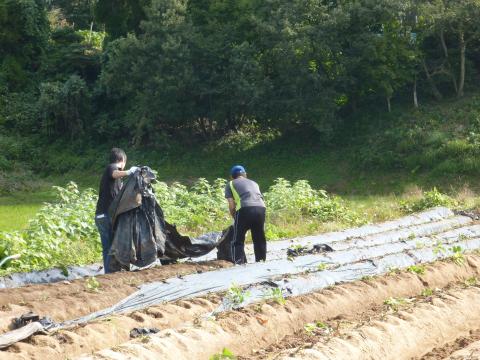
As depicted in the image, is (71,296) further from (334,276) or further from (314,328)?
(334,276)

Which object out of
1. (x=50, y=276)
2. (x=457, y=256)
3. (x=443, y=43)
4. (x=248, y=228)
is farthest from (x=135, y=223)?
(x=443, y=43)

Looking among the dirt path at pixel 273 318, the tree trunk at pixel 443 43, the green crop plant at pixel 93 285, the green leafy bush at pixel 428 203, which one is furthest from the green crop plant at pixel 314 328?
the tree trunk at pixel 443 43

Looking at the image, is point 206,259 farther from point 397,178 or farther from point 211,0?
point 211,0

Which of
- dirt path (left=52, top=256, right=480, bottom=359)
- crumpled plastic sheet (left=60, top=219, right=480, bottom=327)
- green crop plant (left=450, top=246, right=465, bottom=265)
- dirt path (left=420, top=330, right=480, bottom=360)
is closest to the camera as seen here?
dirt path (left=52, top=256, right=480, bottom=359)

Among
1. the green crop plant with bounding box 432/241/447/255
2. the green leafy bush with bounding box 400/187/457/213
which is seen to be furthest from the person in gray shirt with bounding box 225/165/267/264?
the green leafy bush with bounding box 400/187/457/213

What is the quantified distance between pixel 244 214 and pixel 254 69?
22.3 metres

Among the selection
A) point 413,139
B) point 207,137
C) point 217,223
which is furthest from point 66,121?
point 217,223

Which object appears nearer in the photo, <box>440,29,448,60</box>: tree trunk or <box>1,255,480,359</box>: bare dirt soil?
<box>1,255,480,359</box>: bare dirt soil

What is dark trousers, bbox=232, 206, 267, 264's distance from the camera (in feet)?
37.7

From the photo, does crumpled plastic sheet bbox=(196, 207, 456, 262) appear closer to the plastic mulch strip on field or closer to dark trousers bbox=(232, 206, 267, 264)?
the plastic mulch strip on field

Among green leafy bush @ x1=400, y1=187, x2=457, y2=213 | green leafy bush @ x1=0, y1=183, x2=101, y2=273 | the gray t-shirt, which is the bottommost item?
green leafy bush @ x1=400, y1=187, x2=457, y2=213

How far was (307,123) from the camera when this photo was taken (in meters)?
35.6

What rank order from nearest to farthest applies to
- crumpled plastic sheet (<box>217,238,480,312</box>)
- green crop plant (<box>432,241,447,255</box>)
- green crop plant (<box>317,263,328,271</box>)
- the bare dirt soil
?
1. the bare dirt soil
2. crumpled plastic sheet (<box>217,238,480,312</box>)
3. green crop plant (<box>317,263,328,271</box>)
4. green crop plant (<box>432,241,447,255</box>)

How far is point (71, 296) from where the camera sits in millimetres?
9359
